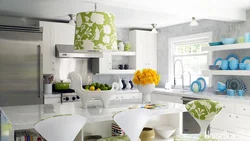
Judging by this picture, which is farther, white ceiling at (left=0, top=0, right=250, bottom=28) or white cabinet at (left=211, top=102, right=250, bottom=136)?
white cabinet at (left=211, top=102, right=250, bottom=136)

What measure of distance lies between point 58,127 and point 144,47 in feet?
15.5

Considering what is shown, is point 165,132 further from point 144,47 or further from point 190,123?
point 144,47

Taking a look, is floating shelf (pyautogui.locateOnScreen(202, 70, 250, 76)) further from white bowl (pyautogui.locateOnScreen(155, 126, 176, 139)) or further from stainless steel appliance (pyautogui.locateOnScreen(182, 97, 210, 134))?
white bowl (pyautogui.locateOnScreen(155, 126, 176, 139))

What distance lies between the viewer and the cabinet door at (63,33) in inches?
202

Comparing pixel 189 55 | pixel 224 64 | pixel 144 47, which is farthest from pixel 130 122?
pixel 144 47

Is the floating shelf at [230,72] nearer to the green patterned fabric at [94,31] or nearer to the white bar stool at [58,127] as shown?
the green patterned fabric at [94,31]

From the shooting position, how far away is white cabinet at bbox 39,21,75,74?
16.6 ft

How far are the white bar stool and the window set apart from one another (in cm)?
412

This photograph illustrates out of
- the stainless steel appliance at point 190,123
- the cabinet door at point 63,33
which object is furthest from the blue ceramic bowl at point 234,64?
the cabinet door at point 63,33

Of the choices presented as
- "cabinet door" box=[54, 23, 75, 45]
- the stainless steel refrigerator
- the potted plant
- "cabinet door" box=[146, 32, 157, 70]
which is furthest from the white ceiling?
"cabinet door" box=[146, 32, 157, 70]

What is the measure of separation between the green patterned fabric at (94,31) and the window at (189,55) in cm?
348

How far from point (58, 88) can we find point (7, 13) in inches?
66.2

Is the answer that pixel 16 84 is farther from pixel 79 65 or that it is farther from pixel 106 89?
pixel 106 89

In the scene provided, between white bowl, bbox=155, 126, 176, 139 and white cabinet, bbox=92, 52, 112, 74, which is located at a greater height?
white cabinet, bbox=92, 52, 112, 74
